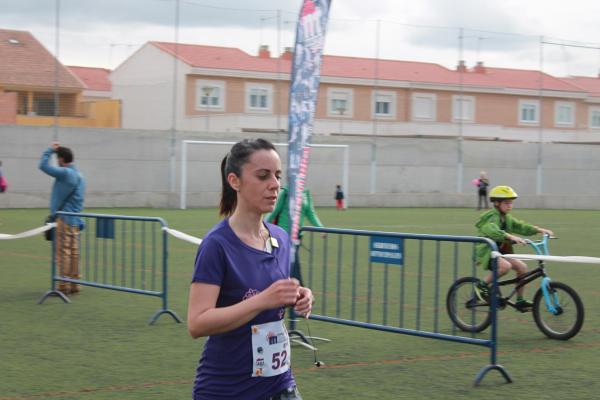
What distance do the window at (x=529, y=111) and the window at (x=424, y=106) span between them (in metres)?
5.07

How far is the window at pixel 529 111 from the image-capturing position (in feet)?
152

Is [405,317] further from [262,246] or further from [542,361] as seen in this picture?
[262,246]

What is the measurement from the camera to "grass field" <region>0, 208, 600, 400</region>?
7.16 m

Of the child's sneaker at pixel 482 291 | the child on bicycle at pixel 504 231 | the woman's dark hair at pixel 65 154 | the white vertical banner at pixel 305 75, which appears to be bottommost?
the child's sneaker at pixel 482 291

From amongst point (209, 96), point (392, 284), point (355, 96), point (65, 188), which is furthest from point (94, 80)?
point (392, 284)

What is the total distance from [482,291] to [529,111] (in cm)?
3926

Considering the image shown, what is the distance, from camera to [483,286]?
9211mm

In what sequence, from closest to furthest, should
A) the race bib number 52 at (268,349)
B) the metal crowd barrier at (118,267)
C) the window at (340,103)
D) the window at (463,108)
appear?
1. the race bib number 52 at (268,349)
2. the metal crowd barrier at (118,267)
3. the window at (340,103)
4. the window at (463,108)

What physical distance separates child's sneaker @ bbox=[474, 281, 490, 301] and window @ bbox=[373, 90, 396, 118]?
33.5 meters

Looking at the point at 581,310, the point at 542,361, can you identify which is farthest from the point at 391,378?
the point at 581,310

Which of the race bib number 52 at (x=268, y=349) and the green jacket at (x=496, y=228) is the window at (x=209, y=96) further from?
the race bib number 52 at (x=268, y=349)

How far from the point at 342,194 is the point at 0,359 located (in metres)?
28.8

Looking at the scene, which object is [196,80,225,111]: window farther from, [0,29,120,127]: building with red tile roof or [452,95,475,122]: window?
[452,95,475,122]: window

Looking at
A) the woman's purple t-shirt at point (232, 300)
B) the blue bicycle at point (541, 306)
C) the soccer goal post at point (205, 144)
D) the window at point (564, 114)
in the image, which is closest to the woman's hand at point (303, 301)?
the woman's purple t-shirt at point (232, 300)
